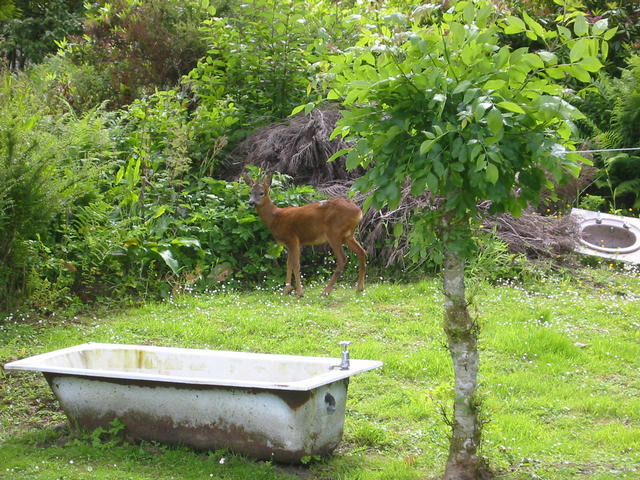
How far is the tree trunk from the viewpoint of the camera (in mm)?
4215

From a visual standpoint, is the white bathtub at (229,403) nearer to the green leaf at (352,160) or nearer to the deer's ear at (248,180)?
the green leaf at (352,160)

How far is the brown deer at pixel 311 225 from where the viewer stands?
8.80 meters

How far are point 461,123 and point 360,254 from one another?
5.32 metres

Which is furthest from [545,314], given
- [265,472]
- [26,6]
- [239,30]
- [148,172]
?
[26,6]

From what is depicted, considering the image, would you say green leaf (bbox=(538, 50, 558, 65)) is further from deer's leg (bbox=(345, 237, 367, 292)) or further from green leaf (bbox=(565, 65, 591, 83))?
deer's leg (bbox=(345, 237, 367, 292))

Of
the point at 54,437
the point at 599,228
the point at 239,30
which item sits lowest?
the point at 54,437

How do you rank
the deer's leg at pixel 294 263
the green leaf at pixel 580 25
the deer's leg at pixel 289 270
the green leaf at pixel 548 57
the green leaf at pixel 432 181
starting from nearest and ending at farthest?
A: the green leaf at pixel 580 25 → the green leaf at pixel 548 57 → the green leaf at pixel 432 181 → the deer's leg at pixel 294 263 → the deer's leg at pixel 289 270

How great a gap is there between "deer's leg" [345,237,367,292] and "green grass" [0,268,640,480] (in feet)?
0.60

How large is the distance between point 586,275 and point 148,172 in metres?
5.86

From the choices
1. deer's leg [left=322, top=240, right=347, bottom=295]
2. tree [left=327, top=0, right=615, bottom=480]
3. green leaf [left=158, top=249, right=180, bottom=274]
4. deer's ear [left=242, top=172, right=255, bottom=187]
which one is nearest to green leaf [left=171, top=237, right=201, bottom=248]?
green leaf [left=158, top=249, right=180, bottom=274]

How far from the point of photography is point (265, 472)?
447cm

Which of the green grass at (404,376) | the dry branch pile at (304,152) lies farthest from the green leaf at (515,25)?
the dry branch pile at (304,152)

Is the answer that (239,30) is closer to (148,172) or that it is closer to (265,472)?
(148,172)

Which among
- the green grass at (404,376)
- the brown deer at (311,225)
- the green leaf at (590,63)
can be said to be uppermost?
the green leaf at (590,63)
